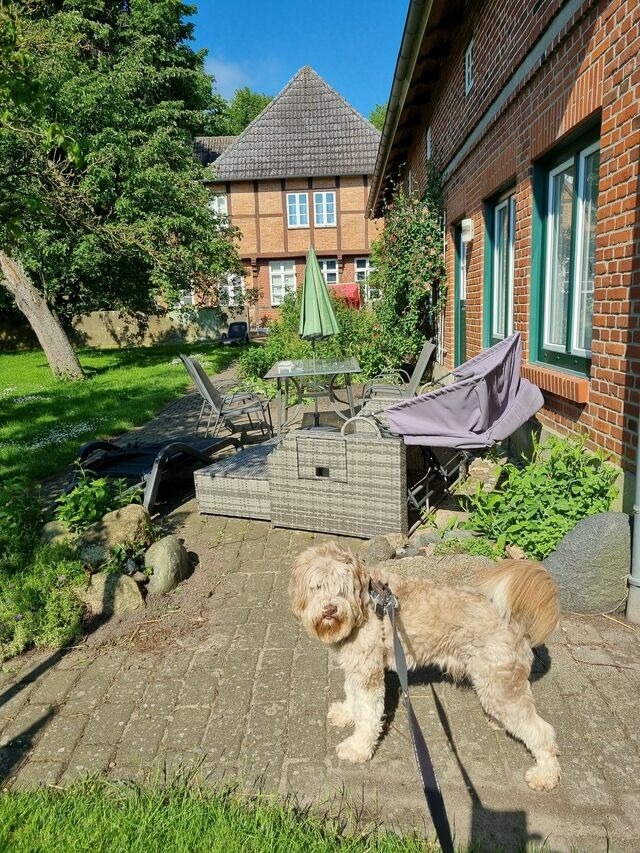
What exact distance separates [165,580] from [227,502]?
1341 mm

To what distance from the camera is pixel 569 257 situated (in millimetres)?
4688

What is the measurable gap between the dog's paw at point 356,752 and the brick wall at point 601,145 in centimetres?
241

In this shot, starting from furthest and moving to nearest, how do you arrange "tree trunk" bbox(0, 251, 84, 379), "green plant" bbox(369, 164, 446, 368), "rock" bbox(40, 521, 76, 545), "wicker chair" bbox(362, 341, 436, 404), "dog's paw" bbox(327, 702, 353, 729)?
"tree trunk" bbox(0, 251, 84, 379) → "green plant" bbox(369, 164, 446, 368) → "wicker chair" bbox(362, 341, 436, 404) → "rock" bbox(40, 521, 76, 545) → "dog's paw" bbox(327, 702, 353, 729)

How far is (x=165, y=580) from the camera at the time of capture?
391cm

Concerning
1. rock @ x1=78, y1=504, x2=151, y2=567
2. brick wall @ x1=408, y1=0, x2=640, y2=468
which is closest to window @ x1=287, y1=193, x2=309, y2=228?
brick wall @ x1=408, y1=0, x2=640, y2=468

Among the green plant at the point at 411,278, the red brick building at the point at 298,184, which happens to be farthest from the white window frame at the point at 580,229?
the red brick building at the point at 298,184

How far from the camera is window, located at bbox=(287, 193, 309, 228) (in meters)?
30.3

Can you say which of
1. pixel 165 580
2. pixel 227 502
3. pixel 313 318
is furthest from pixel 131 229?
pixel 165 580

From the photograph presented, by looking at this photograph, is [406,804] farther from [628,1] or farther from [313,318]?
[313,318]

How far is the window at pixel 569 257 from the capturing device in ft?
14.1

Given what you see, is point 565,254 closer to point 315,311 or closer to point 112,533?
point 315,311

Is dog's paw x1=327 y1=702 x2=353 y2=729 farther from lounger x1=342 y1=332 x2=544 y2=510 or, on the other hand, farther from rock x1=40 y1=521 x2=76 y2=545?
rock x1=40 y1=521 x2=76 y2=545

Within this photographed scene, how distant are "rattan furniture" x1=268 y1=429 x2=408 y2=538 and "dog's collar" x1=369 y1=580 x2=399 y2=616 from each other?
2025 millimetres

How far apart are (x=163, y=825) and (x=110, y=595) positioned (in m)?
1.85
